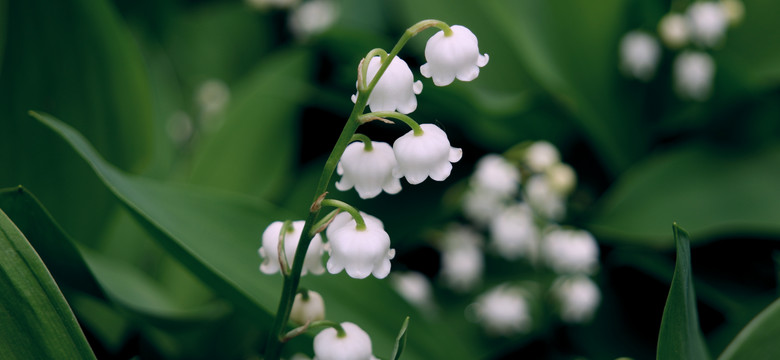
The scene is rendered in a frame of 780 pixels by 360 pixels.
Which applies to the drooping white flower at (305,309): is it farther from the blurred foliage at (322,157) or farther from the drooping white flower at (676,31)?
the drooping white flower at (676,31)

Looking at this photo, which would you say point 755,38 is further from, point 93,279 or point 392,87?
point 93,279

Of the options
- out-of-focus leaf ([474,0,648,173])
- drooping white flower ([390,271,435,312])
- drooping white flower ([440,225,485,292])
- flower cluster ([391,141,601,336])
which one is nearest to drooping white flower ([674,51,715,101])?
out-of-focus leaf ([474,0,648,173])

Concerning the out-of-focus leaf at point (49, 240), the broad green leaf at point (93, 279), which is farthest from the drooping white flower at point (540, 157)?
the out-of-focus leaf at point (49, 240)

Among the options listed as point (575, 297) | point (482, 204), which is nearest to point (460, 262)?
point (482, 204)

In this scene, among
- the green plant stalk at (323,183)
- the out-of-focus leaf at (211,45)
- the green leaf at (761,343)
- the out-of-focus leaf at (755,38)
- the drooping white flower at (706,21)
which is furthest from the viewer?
the out-of-focus leaf at (211,45)

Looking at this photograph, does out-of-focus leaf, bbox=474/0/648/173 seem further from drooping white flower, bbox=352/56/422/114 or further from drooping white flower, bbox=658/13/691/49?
drooping white flower, bbox=352/56/422/114
